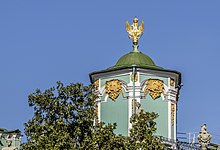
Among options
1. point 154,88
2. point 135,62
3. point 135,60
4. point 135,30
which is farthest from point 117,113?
point 135,30

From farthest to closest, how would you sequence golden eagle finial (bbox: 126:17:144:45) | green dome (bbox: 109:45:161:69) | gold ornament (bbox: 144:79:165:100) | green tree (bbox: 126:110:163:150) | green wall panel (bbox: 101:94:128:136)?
golden eagle finial (bbox: 126:17:144:45) < green dome (bbox: 109:45:161:69) < gold ornament (bbox: 144:79:165:100) < green wall panel (bbox: 101:94:128:136) < green tree (bbox: 126:110:163:150)

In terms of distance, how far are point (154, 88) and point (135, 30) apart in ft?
16.1

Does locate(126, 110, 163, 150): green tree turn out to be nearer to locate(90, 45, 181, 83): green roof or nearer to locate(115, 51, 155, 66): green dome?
locate(90, 45, 181, 83): green roof

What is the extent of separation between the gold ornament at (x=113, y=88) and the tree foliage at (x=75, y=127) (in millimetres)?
13625

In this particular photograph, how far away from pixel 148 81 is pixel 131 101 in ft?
5.28

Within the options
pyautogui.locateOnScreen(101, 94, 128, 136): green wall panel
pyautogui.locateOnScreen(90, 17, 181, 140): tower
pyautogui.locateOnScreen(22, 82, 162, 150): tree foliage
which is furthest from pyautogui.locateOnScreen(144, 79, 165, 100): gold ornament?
pyautogui.locateOnScreen(22, 82, 162, 150): tree foliage

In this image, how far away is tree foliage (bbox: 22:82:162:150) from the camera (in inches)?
1377

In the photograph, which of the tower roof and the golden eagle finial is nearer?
the tower roof

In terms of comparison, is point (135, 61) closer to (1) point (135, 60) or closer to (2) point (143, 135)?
(1) point (135, 60)

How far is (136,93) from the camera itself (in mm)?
49719

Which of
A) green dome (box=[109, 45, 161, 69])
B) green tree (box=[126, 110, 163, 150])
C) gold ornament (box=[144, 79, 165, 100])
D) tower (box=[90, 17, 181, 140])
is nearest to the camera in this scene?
green tree (box=[126, 110, 163, 150])

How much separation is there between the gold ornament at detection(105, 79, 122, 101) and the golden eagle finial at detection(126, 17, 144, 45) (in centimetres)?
366

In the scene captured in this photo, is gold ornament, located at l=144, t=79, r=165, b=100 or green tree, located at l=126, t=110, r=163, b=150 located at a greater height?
gold ornament, located at l=144, t=79, r=165, b=100

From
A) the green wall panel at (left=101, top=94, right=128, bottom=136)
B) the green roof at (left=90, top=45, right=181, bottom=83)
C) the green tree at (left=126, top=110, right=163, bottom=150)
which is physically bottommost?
the green tree at (left=126, top=110, right=163, bottom=150)
